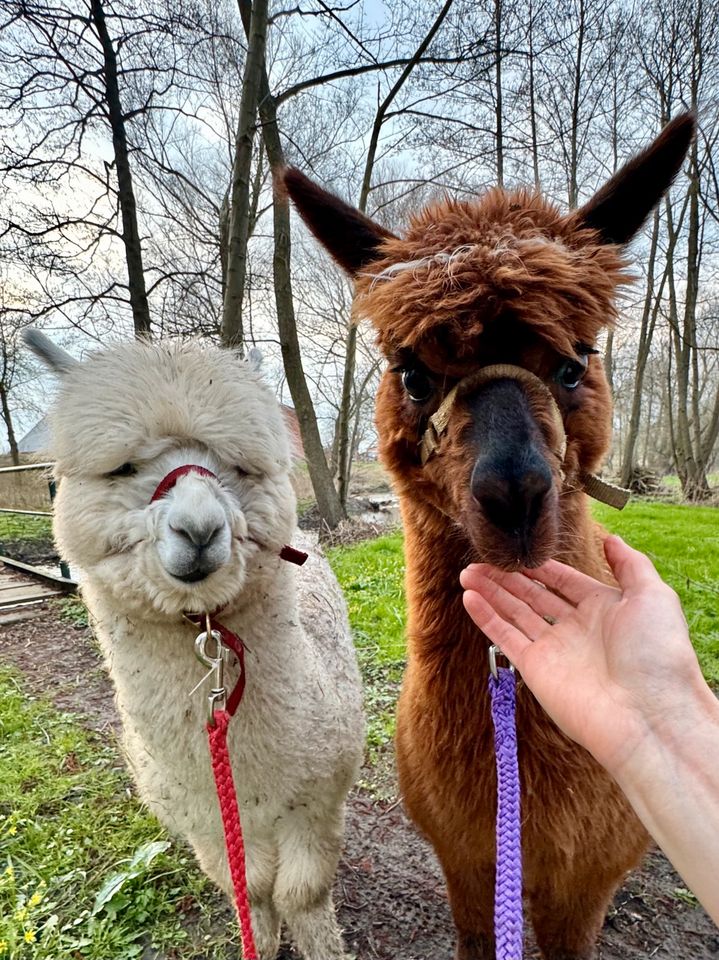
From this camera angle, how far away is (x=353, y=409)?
14.6m

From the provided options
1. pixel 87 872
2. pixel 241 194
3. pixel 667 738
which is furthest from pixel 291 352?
pixel 667 738

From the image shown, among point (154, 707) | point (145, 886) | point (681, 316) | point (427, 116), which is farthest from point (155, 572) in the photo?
point (681, 316)

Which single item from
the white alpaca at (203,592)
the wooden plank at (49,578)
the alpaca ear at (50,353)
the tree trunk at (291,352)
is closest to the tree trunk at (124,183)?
the tree trunk at (291,352)

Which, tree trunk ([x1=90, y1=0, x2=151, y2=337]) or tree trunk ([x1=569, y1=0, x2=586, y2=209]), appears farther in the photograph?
tree trunk ([x1=569, y1=0, x2=586, y2=209])

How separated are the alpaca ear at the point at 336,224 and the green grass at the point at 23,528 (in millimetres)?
8849

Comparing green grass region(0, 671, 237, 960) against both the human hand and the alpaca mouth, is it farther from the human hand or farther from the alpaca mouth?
the human hand

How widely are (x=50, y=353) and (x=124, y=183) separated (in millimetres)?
7535

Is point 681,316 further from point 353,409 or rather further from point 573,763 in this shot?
point 573,763

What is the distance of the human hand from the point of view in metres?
1.05

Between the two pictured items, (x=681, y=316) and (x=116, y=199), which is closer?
(x=116, y=199)

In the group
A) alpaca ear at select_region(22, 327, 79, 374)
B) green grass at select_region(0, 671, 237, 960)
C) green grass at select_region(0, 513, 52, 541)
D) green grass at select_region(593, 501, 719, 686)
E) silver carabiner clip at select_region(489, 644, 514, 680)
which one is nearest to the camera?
silver carabiner clip at select_region(489, 644, 514, 680)

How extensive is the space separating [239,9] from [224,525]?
8.84 meters

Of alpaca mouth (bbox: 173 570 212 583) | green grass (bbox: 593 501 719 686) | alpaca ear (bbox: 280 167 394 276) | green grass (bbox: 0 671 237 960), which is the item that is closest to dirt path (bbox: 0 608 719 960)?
green grass (bbox: 0 671 237 960)

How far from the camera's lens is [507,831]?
3.66 ft
